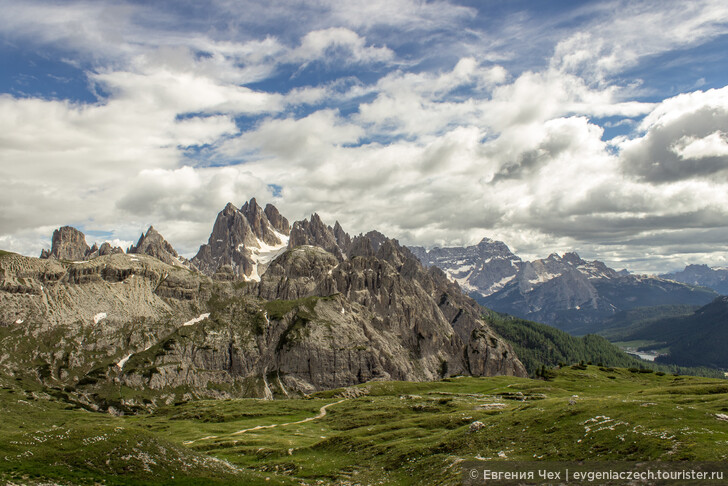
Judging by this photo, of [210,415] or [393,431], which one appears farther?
[210,415]

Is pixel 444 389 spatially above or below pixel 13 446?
below

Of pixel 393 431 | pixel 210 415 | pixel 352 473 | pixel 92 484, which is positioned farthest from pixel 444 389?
pixel 92 484

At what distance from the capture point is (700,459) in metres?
38.8

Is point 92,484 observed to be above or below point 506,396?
above

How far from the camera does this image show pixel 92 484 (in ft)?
140

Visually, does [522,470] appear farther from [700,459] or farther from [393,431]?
[393,431]

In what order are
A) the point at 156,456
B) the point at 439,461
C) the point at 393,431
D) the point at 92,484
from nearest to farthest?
the point at 92,484, the point at 156,456, the point at 439,461, the point at 393,431

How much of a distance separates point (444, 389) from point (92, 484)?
14974 centimetres

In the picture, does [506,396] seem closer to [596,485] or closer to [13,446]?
[596,485]

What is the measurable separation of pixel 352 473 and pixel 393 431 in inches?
954

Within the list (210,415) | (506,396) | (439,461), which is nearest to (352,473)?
(439,461)

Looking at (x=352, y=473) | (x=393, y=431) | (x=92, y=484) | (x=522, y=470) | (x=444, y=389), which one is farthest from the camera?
(x=444, y=389)

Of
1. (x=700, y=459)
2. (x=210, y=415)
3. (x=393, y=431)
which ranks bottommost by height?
(x=210, y=415)

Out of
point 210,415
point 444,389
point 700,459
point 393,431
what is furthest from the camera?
point 444,389
